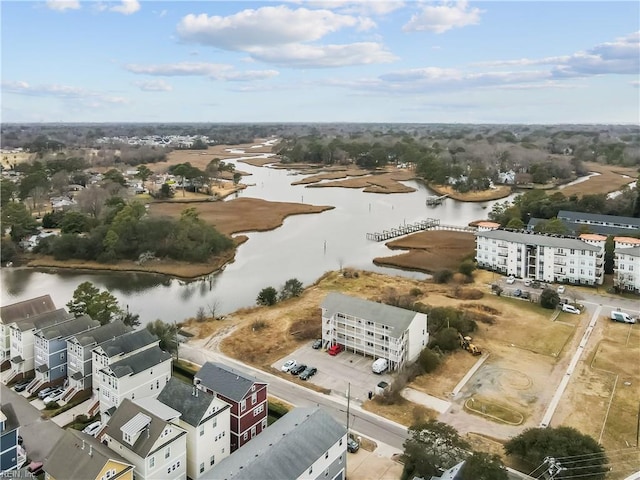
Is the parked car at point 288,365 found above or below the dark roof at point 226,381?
below

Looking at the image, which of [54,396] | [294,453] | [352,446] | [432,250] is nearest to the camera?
[294,453]

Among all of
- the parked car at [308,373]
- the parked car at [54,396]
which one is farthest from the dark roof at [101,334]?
the parked car at [308,373]

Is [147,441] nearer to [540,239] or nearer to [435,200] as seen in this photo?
[540,239]

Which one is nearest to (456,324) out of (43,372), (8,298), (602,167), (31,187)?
(43,372)

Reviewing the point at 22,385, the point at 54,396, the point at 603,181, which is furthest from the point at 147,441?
the point at 603,181

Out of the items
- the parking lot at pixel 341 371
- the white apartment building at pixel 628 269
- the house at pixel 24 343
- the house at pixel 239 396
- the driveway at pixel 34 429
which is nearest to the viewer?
the house at pixel 239 396

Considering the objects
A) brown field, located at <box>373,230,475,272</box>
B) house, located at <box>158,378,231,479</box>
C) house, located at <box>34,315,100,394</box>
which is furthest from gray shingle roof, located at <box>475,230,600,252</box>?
house, located at <box>34,315,100,394</box>

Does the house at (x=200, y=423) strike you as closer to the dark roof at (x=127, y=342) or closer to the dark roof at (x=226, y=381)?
the dark roof at (x=226, y=381)

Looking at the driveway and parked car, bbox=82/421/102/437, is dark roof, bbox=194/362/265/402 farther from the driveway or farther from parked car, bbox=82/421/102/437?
the driveway
